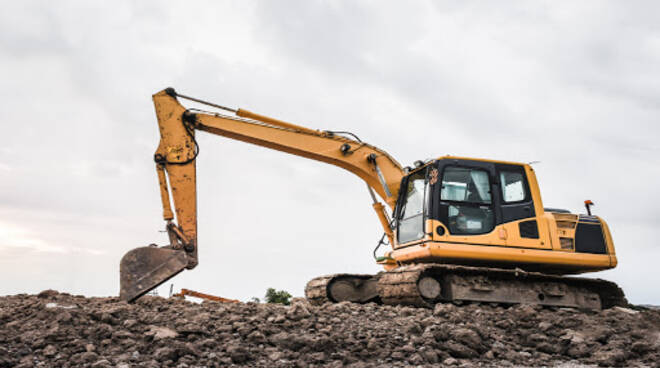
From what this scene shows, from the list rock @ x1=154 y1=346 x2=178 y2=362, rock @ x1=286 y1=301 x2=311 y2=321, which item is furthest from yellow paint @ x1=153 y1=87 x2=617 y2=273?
rock @ x1=154 y1=346 x2=178 y2=362

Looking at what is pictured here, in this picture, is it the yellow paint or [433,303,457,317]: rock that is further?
the yellow paint

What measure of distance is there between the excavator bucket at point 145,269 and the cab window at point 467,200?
4.07 meters

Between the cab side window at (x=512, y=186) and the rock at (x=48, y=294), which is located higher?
the cab side window at (x=512, y=186)

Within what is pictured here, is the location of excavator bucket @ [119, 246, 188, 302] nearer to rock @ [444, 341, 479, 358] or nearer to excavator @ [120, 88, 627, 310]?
excavator @ [120, 88, 627, 310]

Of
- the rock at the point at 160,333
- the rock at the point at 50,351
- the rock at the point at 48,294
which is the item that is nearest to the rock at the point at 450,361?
the rock at the point at 160,333

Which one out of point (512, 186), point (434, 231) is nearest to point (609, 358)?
point (434, 231)

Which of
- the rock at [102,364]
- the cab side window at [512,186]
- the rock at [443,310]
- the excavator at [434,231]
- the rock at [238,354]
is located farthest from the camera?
the cab side window at [512,186]

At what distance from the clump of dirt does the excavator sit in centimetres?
71

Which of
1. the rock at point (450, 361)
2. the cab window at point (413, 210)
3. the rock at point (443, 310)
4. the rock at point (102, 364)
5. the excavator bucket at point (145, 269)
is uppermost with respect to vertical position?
the cab window at point (413, 210)

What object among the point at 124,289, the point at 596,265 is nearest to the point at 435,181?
the point at 596,265

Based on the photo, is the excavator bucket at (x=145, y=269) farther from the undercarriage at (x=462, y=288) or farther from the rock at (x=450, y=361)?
the rock at (x=450, y=361)

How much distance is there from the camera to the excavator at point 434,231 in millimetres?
8406

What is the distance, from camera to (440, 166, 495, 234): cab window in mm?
8719

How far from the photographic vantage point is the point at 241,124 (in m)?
9.38
